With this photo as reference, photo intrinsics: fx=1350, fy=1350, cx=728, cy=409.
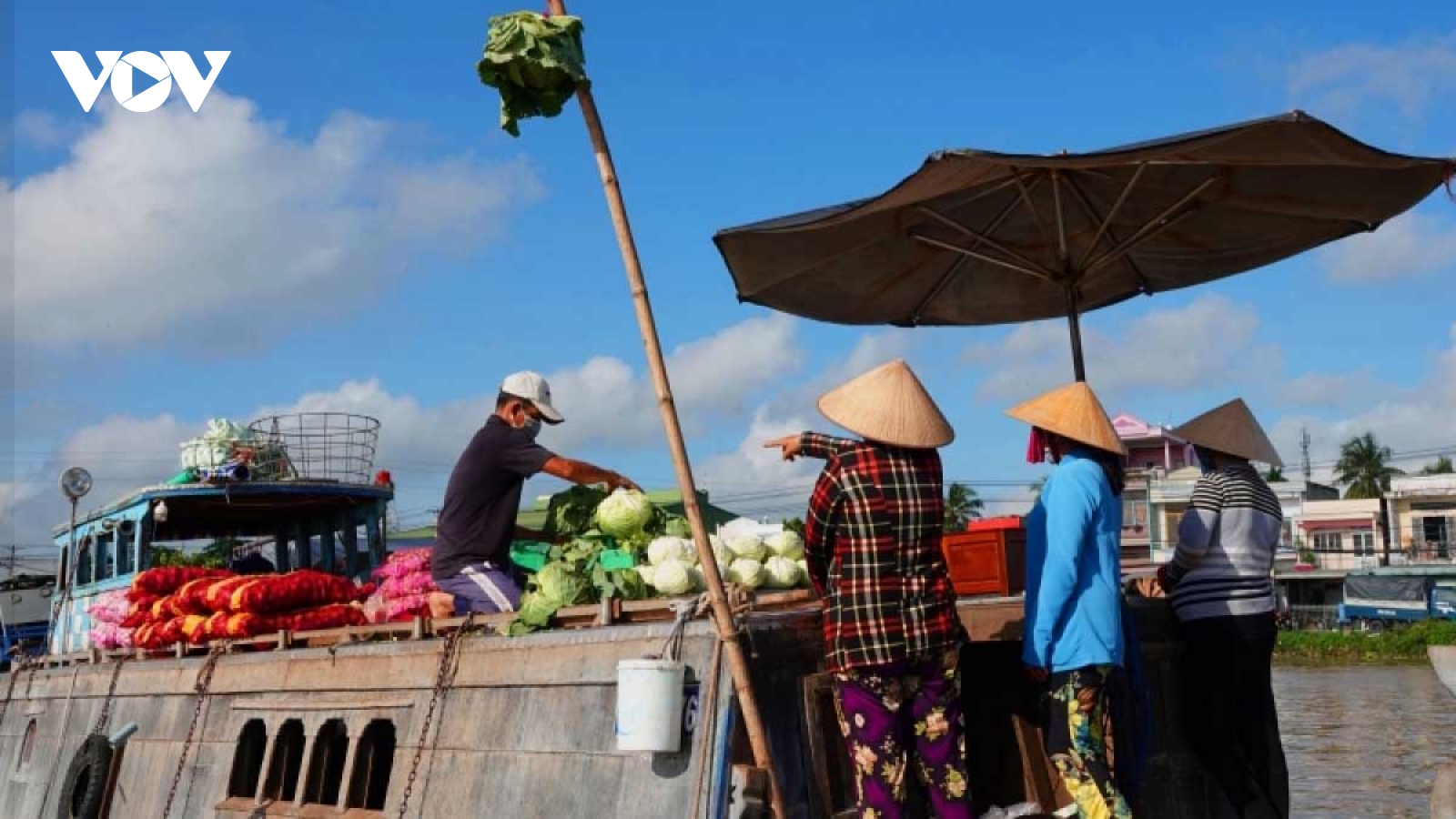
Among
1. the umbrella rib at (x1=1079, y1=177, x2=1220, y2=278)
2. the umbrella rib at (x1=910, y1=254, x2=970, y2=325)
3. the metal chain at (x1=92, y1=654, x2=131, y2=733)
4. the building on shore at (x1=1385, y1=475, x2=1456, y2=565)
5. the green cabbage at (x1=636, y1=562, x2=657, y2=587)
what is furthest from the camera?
the building on shore at (x1=1385, y1=475, x2=1456, y2=565)

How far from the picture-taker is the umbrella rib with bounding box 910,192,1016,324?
22.8ft

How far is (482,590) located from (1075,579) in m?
2.85

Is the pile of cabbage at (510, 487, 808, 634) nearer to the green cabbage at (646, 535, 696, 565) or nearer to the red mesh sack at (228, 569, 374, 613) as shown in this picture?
the green cabbage at (646, 535, 696, 565)

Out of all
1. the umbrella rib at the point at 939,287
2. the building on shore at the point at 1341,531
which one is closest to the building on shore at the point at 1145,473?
the building on shore at the point at 1341,531

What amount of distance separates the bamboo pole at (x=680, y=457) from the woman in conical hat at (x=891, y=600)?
327mm

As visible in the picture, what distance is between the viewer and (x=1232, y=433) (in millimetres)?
5891

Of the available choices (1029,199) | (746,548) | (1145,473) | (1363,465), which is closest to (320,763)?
(746,548)

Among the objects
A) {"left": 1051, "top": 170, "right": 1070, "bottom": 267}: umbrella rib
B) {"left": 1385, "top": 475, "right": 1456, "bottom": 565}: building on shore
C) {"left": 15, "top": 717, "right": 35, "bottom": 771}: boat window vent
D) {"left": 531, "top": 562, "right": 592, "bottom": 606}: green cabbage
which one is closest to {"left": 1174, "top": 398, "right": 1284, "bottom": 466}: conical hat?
{"left": 1051, "top": 170, "right": 1070, "bottom": 267}: umbrella rib

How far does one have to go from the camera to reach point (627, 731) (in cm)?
446

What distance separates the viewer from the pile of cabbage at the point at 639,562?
214 inches

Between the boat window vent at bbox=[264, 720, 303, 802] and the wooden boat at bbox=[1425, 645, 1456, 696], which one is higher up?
the wooden boat at bbox=[1425, 645, 1456, 696]

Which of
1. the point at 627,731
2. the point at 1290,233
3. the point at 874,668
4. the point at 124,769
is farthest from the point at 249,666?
the point at 1290,233

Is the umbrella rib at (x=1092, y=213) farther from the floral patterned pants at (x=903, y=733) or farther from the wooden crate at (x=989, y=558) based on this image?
the floral patterned pants at (x=903, y=733)

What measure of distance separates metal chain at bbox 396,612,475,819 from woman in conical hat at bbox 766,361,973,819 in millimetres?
1700
